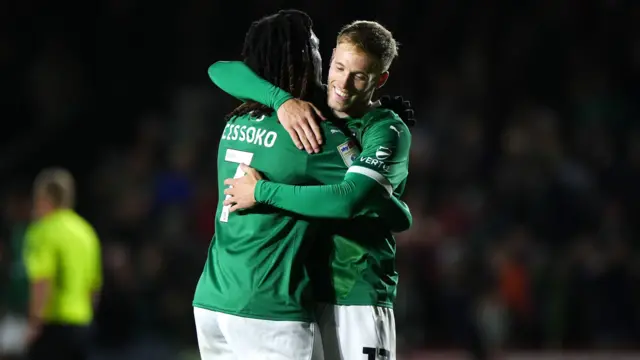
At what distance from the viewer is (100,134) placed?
10914 millimetres

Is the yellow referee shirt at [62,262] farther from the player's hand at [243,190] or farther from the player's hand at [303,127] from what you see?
the player's hand at [303,127]

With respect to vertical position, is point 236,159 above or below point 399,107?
below

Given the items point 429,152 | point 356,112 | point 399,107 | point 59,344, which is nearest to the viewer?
point 356,112

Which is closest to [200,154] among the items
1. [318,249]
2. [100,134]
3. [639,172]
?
[100,134]

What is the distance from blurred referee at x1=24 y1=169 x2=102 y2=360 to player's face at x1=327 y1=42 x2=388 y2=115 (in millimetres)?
3918

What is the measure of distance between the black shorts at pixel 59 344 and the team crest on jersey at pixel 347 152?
4.03 m

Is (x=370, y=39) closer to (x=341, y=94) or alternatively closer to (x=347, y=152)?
(x=341, y=94)

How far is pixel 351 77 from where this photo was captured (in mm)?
3402

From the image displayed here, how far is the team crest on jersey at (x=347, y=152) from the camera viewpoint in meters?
3.40

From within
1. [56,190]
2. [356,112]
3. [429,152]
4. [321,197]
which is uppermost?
[356,112]

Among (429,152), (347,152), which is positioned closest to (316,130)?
(347,152)

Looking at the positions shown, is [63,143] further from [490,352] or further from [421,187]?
[490,352]

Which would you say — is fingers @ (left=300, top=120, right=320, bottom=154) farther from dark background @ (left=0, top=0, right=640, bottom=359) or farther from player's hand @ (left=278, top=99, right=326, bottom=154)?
dark background @ (left=0, top=0, right=640, bottom=359)

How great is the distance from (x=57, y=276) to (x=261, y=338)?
13.0ft
